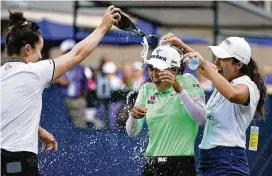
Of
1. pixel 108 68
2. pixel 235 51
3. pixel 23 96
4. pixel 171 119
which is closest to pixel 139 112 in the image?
pixel 171 119

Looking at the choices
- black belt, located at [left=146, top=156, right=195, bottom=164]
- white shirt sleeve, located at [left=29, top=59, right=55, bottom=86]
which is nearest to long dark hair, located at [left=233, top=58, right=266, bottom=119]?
black belt, located at [left=146, top=156, right=195, bottom=164]

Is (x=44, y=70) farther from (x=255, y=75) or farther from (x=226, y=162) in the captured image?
(x=255, y=75)

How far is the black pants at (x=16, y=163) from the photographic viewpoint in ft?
16.0

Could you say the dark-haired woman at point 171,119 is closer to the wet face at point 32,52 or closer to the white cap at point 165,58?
the white cap at point 165,58

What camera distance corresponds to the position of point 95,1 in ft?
34.4

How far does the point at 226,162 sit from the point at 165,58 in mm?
823

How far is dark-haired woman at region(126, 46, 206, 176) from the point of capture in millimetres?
5426

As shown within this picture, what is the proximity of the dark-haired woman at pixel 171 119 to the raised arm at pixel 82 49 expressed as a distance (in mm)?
508

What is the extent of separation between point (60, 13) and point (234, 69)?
13.8 m

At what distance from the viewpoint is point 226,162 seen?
5324 millimetres

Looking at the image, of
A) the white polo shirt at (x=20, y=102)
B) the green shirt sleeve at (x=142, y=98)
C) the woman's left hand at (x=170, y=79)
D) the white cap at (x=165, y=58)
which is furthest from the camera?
the green shirt sleeve at (x=142, y=98)

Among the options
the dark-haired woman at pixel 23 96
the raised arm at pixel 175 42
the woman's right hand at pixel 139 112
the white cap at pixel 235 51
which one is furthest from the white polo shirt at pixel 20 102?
the white cap at pixel 235 51

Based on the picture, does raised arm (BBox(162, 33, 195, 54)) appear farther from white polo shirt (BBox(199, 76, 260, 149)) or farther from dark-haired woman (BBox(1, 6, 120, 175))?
dark-haired woman (BBox(1, 6, 120, 175))

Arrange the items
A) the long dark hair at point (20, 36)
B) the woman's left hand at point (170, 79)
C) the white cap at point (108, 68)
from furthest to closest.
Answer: the white cap at point (108, 68) < the woman's left hand at point (170, 79) < the long dark hair at point (20, 36)
